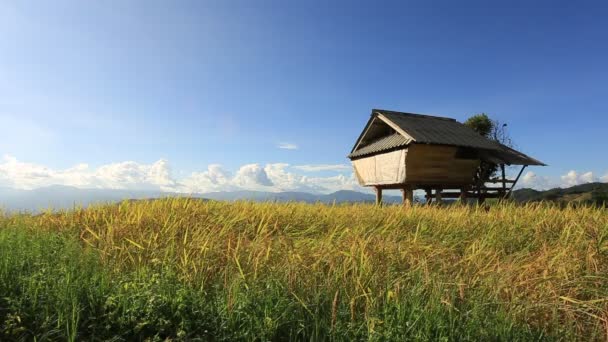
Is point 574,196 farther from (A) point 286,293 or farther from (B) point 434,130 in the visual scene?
(A) point 286,293

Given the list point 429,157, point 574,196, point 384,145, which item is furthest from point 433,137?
point 574,196

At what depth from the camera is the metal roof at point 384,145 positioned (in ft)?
52.4

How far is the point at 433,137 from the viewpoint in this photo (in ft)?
53.2

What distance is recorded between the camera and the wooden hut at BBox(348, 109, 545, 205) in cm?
1593

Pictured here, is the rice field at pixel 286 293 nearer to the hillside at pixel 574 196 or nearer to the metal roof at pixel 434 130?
the metal roof at pixel 434 130

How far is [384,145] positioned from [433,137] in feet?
6.93

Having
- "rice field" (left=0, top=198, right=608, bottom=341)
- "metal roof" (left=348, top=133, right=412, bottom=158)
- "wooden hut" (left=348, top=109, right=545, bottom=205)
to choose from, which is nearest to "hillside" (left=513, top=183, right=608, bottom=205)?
"wooden hut" (left=348, top=109, right=545, bottom=205)

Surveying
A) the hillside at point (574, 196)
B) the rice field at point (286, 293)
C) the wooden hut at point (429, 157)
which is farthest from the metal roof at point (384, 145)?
the rice field at point (286, 293)

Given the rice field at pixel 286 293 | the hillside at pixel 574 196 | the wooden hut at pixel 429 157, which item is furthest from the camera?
the hillside at pixel 574 196

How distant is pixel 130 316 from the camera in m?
3.22

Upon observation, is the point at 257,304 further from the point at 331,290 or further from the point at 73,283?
the point at 73,283

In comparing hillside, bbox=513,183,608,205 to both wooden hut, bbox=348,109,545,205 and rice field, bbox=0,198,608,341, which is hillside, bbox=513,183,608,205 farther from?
rice field, bbox=0,198,608,341

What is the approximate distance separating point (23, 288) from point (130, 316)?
1162mm

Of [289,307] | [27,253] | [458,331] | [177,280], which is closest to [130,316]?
[177,280]
